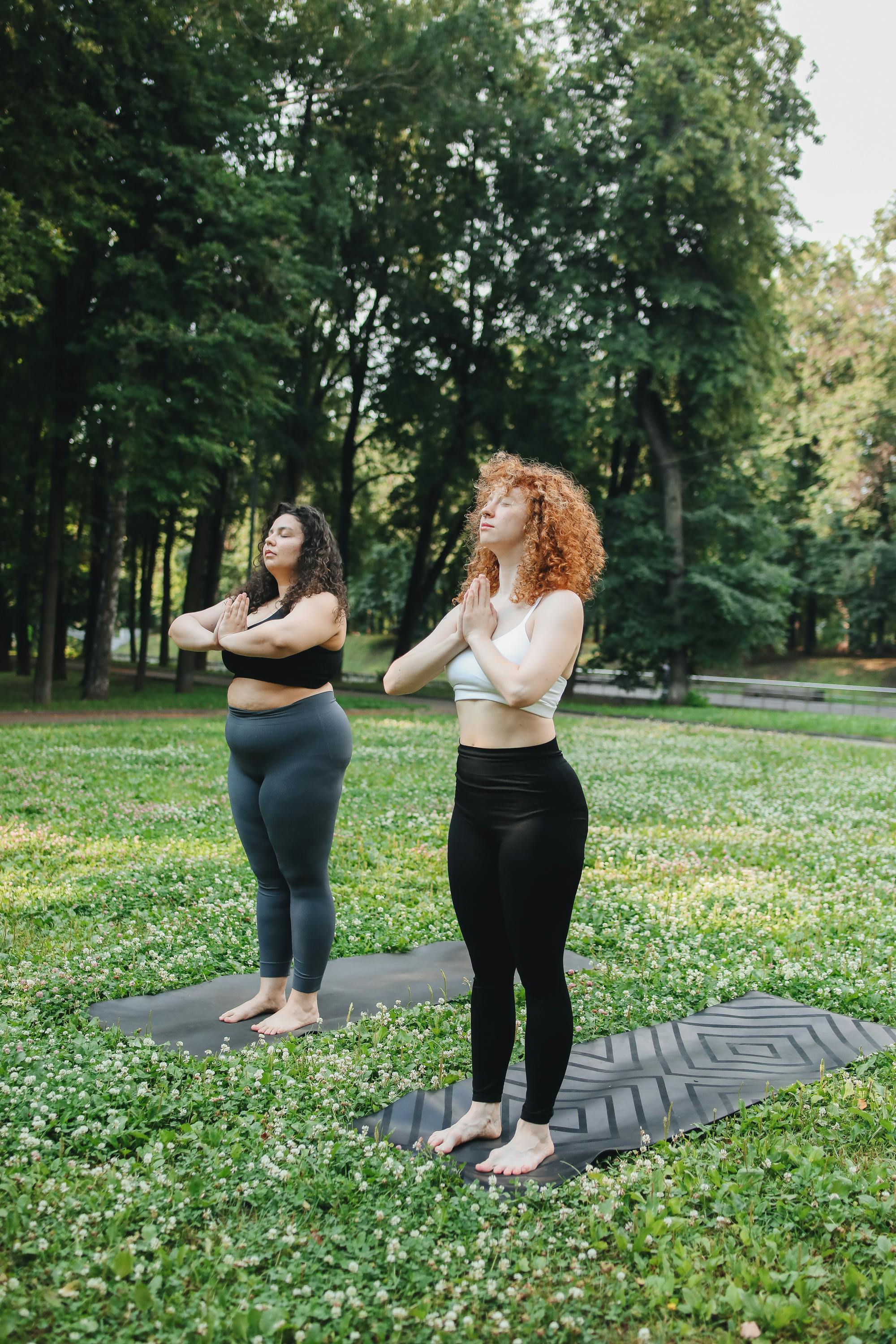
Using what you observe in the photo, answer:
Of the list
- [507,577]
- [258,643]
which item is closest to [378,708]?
[258,643]

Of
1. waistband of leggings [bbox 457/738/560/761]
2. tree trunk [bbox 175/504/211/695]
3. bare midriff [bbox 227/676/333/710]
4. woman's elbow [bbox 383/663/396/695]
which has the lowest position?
waistband of leggings [bbox 457/738/560/761]

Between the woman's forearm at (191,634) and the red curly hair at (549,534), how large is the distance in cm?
146

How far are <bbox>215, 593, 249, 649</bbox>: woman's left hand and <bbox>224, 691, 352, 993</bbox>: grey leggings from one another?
0.39 m

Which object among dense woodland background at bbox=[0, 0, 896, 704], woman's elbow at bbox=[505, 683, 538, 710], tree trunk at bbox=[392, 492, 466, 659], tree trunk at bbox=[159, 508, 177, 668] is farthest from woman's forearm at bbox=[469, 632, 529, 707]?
tree trunk at bbox=[392, 492, 466, 659]

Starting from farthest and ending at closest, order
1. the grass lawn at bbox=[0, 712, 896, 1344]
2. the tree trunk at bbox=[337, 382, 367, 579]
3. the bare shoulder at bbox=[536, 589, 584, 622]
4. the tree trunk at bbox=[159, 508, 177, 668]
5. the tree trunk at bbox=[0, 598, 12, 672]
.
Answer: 1. the tree trunk at bbox=[0, 598, 12, 672]
2. the tree trunk at bbox=[337, 382, 367, 579]
3. the tree trunk at bbox=[159, 508, 177, 668]
4. the bare shoulder at bbox=[536, 589, 584, 622]
5. the grass lawn at bbox=[0, 712, 896, 1344]

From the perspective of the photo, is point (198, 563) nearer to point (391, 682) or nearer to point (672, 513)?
point (672, 513)

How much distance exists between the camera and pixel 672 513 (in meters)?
30.7

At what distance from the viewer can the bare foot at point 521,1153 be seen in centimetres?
349

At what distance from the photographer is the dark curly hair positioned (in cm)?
473

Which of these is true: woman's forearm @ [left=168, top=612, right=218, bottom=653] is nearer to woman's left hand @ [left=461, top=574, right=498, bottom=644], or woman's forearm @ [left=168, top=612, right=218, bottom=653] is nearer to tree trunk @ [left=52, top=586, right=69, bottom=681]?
woman's left hand @ [left=461, top=574, right=498, bottom=644]

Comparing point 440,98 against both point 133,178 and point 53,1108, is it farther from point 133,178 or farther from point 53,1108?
point 53,1108

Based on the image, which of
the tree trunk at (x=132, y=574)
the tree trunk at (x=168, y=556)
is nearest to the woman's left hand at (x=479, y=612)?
the tree trunk at (x=168, y=556)

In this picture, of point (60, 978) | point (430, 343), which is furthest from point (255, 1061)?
point (430, 343)

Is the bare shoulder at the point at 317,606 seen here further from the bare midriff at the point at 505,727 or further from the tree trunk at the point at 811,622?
the tree trunk at the point at 811,622
